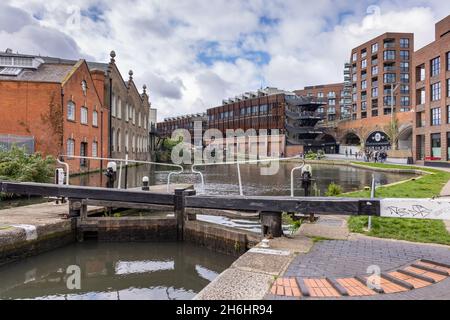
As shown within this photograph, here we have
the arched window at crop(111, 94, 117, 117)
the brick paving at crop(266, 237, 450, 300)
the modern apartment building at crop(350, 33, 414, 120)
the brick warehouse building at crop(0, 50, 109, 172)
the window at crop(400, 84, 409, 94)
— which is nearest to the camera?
the brick paving at crop(266, 237, 450, 300)

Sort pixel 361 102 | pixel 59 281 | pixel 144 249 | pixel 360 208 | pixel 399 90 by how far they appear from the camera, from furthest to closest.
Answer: pixel 361 102
pixel 399 90
pixel 144 249
pixel 59 281
pixel 360 208

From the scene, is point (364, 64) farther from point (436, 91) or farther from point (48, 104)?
point (48, 104)

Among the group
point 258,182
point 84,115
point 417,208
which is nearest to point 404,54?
point 258,182

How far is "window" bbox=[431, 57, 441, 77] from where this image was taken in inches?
1551

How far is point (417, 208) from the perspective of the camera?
5688 mm

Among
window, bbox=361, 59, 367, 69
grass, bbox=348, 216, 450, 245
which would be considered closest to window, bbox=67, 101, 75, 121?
grass, bbox=348, 216, 450, 245

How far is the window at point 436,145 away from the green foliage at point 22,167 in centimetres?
3973

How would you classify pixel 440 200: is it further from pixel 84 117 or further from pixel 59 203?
pixel 84 117

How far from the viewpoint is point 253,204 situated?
6.92 metres

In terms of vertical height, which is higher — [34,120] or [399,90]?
[399,90]

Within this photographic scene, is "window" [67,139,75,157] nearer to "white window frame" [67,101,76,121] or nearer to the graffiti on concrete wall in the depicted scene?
"white window frame" [67,101,76,121]

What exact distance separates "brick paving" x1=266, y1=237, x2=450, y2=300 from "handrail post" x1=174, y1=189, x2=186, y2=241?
3709mm
